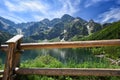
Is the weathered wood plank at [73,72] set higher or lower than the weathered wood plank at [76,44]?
lower

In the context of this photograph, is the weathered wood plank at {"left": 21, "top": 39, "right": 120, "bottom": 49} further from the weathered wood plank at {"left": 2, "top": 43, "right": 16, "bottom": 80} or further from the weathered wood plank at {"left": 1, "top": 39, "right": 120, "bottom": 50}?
the weathered wood plank at {"left": 2, "top": 43, "right": 16, "bottom": 80}

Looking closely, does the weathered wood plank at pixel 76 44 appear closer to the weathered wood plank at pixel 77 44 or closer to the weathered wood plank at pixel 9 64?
the weathered wood plank at pixel 77 44

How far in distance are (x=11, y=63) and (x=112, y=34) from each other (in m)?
181

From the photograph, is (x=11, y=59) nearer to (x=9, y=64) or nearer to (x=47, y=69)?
(x=9, y=64)

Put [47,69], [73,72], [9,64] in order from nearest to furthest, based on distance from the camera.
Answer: [9,64], [73,72], [47,69]

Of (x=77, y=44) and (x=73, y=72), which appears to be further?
(x=77, y=44)

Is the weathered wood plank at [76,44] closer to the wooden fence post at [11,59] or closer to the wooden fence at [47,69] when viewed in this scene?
the wooden fence at [47,69]

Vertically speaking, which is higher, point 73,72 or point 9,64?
point 9,64

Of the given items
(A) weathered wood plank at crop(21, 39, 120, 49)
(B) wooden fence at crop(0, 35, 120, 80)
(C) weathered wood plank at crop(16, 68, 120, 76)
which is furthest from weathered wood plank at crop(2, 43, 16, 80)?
(A) weathered wood plank at crop(21, 39, 120, 49)

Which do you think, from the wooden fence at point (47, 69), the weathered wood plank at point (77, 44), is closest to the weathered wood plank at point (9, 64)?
the wooden fence at point (47, 69)

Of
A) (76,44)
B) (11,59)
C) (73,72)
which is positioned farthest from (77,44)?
(11,59)

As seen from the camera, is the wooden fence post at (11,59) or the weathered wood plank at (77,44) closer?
the wooden fence post at (11,59)

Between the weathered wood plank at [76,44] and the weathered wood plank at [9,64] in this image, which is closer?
the weathered wood plank at [9,64]

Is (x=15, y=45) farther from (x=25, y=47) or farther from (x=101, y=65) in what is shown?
(x=101, y=65)
